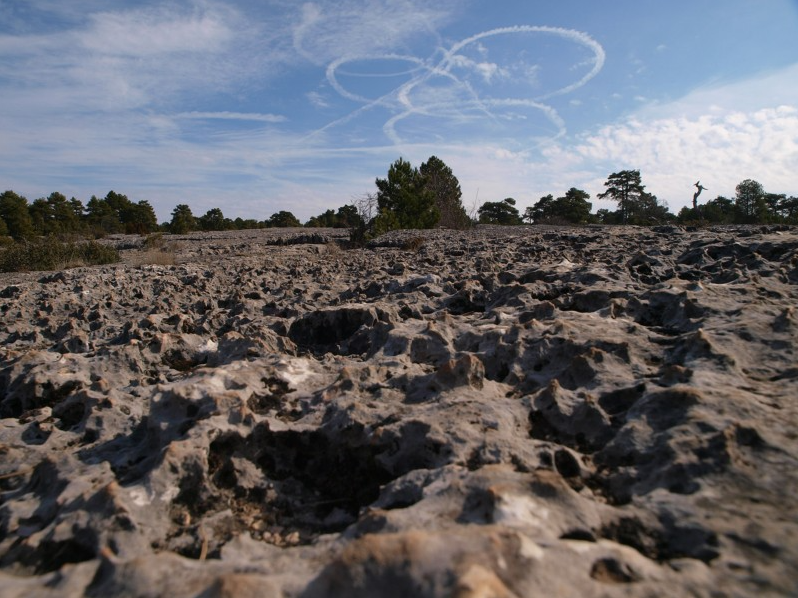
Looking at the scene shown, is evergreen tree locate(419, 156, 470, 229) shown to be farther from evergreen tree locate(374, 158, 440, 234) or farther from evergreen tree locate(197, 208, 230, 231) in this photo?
evergreen tree locate(197, 208, 230, 231)

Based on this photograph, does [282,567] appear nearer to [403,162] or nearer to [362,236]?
[362,236]

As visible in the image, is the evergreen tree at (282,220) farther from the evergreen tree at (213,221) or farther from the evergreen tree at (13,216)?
the evergreen tree at (13,216)

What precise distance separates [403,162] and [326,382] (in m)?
33.6

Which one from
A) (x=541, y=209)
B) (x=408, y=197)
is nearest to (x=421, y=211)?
(x=408, y=197)

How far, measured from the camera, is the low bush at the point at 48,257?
10695mm

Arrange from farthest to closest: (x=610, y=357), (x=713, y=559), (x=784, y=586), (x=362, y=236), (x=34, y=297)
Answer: (x=362, y=236) → (x=34, y=297) → (x=610, y=357) → (x=713, y=559) → (x=784, y=586)

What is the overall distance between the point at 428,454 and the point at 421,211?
1246 inches

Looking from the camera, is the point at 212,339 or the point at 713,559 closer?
the point at 713,559

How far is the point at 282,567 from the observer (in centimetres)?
133

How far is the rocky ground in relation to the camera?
46.8 inches

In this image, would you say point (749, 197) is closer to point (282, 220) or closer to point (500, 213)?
point (500, 213)

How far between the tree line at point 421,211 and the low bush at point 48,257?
9320 mm

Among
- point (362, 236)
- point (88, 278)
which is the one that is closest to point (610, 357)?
point (88, 278)

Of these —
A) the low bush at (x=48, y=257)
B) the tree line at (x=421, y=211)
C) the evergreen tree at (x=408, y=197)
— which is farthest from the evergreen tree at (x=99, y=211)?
the low bush at (x=48, y=257)
